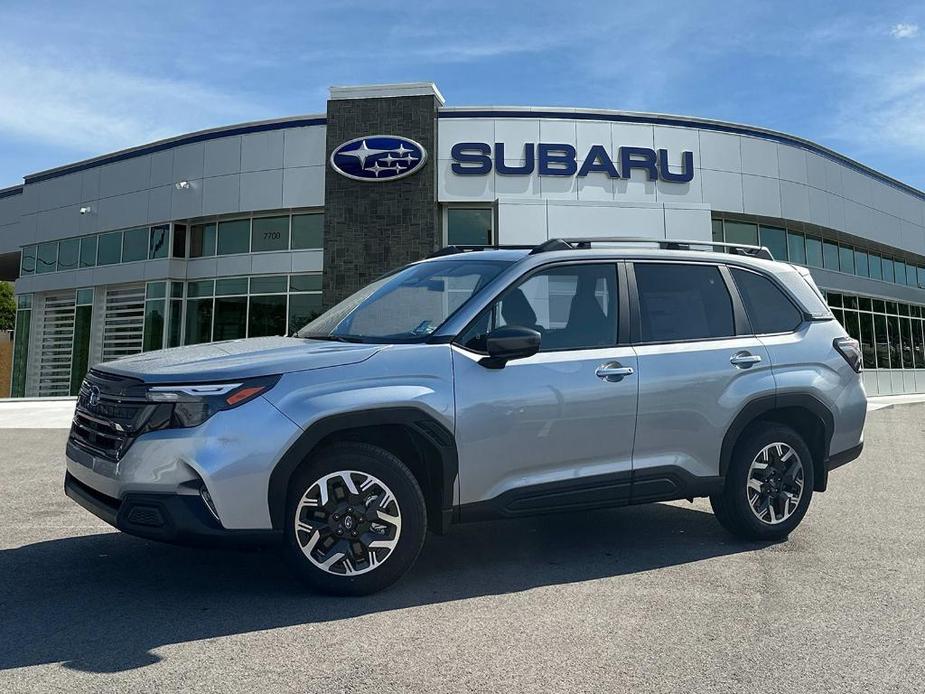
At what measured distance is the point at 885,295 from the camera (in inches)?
1142

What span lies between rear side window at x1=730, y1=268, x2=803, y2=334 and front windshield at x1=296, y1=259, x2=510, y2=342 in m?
1.89

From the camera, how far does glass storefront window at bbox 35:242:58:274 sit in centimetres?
2655

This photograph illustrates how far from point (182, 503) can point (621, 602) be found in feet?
7.30

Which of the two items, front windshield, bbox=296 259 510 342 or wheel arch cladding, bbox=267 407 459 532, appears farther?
front windshield, bbox=296 259 510 342

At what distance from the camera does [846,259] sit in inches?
1057

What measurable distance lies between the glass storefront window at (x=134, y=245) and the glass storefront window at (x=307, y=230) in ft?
17.7

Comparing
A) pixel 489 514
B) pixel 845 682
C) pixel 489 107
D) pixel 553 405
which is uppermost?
pixel 489 107

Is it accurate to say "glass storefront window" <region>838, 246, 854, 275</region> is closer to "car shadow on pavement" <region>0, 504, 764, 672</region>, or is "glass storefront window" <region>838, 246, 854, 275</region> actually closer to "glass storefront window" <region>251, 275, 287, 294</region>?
"glass storefront window" <region>251, 275, 287, 294</region>

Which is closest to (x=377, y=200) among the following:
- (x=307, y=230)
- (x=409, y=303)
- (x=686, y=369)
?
(x=307, y=230)

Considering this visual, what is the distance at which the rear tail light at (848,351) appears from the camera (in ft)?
17.9

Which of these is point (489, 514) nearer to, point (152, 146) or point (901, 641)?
point (901, 641)

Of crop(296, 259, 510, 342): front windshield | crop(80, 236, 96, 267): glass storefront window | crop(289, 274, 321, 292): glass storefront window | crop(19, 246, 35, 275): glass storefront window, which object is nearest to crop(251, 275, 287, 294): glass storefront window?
crop(289, 274, 321, 292): glass storefront window

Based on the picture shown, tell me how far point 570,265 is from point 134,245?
73.6 ft

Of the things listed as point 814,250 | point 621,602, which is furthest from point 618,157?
point 621,602
